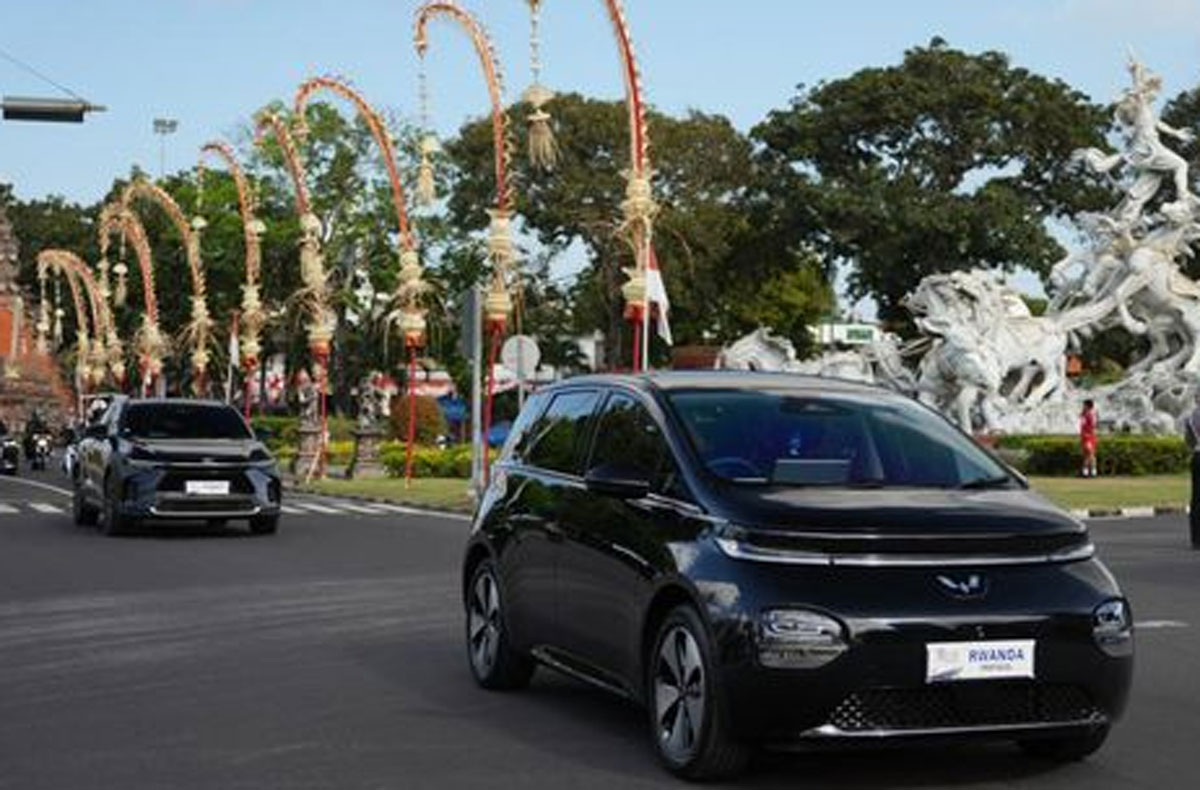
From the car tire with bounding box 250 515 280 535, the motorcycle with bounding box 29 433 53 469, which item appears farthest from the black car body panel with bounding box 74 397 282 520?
the motorcycle with bounding box 29 433 53 469

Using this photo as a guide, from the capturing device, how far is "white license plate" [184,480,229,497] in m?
20.4

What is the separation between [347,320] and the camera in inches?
2840

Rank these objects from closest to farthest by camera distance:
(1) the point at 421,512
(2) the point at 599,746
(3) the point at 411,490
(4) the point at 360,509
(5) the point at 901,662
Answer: (5) the point at 901,662 < (2) the point at 599,746 < (1) the point at 421,512 < (4) the point at 360,509 < (3) the point at 411,490

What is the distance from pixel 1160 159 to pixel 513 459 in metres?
44.4

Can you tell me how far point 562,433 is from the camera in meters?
8.95

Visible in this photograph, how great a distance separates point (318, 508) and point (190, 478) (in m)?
8.02

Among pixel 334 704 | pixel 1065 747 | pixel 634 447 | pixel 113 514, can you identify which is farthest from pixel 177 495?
pixel 1065 747

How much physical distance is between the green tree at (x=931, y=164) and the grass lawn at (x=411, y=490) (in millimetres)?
25145

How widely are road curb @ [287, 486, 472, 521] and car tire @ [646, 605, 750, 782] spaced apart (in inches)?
717

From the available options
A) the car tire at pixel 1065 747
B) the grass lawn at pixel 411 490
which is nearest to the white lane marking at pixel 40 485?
the grass lawn at pixel 411 490

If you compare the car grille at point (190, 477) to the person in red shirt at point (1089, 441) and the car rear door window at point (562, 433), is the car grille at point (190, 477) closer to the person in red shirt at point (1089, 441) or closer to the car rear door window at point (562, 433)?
the car rear door window at point (562, 433)

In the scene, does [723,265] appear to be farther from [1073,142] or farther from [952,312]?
[952,312]

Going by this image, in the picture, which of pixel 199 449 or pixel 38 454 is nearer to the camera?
pixel 199 449

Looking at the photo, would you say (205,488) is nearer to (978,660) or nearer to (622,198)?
(978,660)
